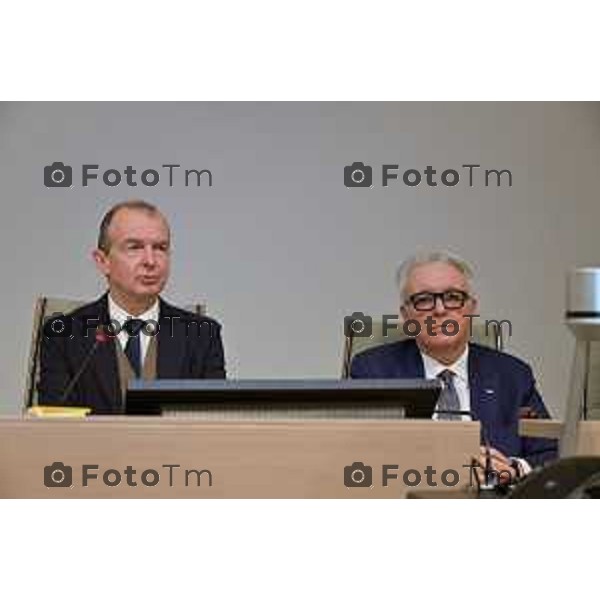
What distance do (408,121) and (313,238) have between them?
0.51 metres

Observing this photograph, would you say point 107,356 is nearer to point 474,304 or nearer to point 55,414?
point 474,304

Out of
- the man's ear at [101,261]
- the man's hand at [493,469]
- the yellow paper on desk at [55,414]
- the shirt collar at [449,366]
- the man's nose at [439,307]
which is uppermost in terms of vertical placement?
the man's ear at [101,261]

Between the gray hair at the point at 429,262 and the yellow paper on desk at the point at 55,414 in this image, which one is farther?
the gray hair at the point at 429,262

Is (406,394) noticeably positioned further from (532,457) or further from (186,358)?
(186,358)

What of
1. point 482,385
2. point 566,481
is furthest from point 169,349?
point 566,481

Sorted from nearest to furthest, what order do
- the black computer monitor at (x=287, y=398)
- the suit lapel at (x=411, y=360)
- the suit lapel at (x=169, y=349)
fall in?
the black computer monitor at (x=287, y=398), the suit lapel at (x=411, y=360), the suit lapel at (x=169, y=349)

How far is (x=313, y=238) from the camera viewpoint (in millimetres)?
4152

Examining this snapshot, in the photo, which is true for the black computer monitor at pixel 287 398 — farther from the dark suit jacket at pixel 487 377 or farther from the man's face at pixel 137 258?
the man's face at pixel 137 258

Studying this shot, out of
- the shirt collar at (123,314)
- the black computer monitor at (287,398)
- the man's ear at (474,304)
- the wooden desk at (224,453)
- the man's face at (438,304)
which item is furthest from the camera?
the man's ear at (474,304)

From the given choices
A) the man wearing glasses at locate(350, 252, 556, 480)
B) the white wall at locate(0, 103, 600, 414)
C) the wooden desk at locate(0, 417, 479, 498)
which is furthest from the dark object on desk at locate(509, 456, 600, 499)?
the white wall at locate(0, 103, 600, 414)

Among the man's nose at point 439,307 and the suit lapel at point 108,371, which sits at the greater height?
the man's nose at point 439,307

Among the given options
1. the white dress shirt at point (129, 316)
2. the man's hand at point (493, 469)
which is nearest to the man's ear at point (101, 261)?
the white dress shirt at point (129, 316)

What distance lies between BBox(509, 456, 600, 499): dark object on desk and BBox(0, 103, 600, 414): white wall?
2.74m

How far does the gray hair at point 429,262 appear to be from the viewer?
161 inches
